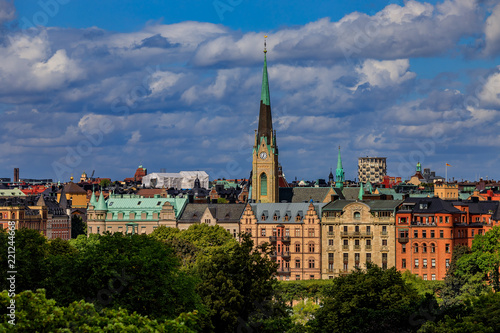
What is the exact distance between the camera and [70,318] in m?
64.0

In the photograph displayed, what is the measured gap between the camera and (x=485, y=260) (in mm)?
142000

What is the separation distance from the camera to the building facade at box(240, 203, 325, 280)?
175 meters

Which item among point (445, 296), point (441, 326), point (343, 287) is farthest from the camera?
point (445, 296)

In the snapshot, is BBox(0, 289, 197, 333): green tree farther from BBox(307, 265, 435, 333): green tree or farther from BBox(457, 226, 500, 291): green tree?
BBox(457, 226, 500, 291): green tree

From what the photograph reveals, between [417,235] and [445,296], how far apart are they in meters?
30.8

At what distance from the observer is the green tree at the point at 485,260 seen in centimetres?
14162

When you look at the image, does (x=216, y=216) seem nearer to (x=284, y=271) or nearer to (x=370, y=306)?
(x=284, y=271)

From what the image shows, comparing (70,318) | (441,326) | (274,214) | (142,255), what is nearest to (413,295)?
(441,326)

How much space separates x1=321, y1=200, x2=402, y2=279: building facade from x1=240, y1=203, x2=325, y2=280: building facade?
2.06 meters

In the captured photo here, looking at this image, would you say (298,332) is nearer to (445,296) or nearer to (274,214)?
(445,296)

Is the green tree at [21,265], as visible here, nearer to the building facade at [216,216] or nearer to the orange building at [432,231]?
the orange building at [432,231]

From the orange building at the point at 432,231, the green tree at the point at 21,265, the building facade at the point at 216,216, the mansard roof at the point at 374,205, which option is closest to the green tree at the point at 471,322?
the green tree at the point at 21,265

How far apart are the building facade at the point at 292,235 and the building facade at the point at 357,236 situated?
6.76ft

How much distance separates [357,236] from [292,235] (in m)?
12.4
